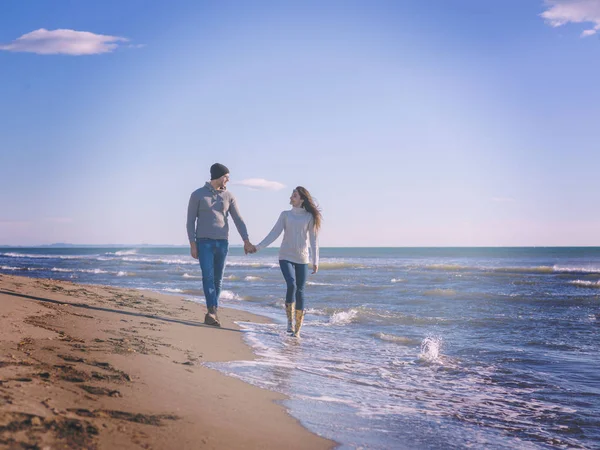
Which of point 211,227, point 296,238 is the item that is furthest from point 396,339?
point 211,227

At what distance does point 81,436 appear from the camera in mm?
2383

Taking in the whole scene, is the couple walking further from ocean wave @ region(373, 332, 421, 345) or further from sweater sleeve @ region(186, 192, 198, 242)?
ocean wave @ region(373, 332, 421, 345)

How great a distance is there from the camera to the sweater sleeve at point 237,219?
7410 mm

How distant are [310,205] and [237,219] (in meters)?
1.02

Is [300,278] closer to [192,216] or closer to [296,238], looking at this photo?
[296,238]

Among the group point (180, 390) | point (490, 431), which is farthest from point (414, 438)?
point (180, 390)

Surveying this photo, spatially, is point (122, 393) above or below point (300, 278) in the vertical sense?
below

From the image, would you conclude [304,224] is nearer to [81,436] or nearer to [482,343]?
[482,343]

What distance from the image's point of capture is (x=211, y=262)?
7238 mm

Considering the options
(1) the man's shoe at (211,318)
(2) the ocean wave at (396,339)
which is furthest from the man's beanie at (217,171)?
(2) the ocean wave at (396,339)

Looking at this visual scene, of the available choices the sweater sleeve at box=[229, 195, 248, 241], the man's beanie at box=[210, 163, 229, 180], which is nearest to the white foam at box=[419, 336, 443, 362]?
the sweater sleeve at box=[229, 195, 248, 241]

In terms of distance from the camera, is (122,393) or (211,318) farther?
(211,318)

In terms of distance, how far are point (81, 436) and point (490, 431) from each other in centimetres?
260

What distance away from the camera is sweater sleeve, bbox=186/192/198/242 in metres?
7.17
